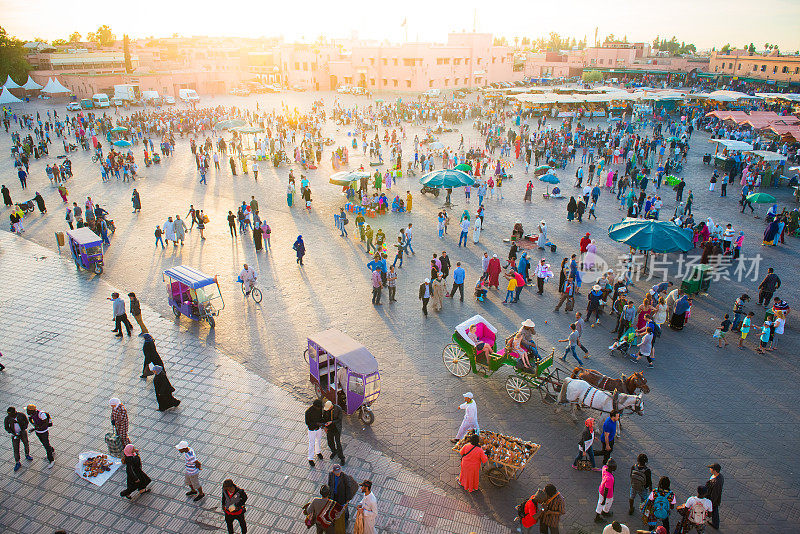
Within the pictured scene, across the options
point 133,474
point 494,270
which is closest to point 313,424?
point 133,474

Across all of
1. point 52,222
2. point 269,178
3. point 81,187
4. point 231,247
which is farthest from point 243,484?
point 81,187

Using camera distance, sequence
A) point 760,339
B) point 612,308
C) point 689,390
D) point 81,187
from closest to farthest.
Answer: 1. point 689,390
2. point 760,339
3. point 612,308
4. point 81,187

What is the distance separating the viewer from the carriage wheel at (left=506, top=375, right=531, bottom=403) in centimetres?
919

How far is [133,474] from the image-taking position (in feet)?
23.1

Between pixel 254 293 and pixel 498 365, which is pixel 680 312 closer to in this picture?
pixel 498 365

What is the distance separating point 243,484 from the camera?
7418 mm

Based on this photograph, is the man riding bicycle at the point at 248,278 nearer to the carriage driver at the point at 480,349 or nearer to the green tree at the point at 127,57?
the carriage driver at the point at 480,349

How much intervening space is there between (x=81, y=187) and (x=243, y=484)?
2272cm

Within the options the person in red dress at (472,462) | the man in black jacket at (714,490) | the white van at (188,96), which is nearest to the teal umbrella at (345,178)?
the person in red dress at (472,462)

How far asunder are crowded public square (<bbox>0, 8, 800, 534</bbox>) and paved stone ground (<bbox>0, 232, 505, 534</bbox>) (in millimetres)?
42

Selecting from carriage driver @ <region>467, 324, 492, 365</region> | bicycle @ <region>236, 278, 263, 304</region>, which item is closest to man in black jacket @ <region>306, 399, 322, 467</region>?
carriage driver @ <region>467, 324, 492, 365</region>

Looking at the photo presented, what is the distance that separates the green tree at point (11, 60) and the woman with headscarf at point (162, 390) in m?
65.0

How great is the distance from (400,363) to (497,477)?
3617mm

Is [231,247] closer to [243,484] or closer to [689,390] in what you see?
[243,484]
